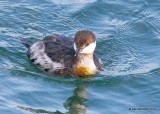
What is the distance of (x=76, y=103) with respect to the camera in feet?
43.8

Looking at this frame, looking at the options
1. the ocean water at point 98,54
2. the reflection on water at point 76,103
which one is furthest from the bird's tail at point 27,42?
the reflection on water at point 76,103

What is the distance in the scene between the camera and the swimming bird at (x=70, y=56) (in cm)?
1443

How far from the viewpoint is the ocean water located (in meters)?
13.1

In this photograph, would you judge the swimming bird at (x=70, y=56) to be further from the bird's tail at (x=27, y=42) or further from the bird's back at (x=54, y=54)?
the bird's tail at (x=27, y=42)

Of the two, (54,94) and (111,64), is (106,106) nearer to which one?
(54,94)

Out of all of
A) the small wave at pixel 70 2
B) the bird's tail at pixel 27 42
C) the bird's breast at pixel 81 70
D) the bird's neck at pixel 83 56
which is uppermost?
the small wave at pixel 70 2

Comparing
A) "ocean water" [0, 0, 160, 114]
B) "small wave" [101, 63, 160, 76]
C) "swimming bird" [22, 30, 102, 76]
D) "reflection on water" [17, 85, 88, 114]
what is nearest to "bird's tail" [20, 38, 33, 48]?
"ocean water" [0, 0, 160, 114]

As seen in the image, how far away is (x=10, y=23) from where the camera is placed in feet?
56.5

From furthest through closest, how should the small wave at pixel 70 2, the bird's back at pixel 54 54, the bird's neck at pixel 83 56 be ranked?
the small wave at pixel 70 2 < the bird's back at pixel 54 54 < the bird's neck at pixel 83 56

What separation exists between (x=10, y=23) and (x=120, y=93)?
4.65 meters

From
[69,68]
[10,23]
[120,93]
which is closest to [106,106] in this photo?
[120,93]

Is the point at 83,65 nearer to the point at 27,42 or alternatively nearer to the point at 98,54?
the point at 98,54

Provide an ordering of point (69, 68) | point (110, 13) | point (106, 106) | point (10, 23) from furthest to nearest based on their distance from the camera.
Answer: point (110, 13) → point (10, 23) → point (69, 68) → point (106, 106)

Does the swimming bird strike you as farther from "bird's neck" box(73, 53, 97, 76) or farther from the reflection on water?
the reflection on water
